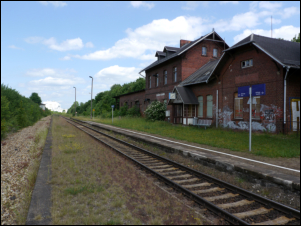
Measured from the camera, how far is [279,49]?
15398 mm

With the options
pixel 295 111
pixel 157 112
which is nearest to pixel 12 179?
pixel 295 111

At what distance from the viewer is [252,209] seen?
4898 millimetres

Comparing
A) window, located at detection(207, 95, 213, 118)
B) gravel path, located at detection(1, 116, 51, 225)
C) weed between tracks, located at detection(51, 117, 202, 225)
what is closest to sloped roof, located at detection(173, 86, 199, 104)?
window, located at detection(207, 95, 213, 118)

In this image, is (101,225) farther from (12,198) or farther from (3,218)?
(12,198)

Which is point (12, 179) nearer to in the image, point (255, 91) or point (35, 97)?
point (255, 91)

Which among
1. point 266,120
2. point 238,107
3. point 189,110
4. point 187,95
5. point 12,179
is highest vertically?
point 187,95

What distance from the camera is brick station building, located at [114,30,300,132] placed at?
13961 millimetres

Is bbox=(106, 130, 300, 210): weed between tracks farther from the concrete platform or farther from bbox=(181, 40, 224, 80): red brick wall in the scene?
bbox=(181, 40, 224, 80): red brick wall

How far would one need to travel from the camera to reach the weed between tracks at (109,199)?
4180 millimetres

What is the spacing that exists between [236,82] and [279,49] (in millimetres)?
3404

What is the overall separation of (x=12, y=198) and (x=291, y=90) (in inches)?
579

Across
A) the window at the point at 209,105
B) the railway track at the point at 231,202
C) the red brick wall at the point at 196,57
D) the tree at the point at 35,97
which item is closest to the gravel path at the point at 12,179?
the railway track at the point at 231,202

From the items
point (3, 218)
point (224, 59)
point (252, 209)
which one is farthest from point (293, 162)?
point (224, 59)

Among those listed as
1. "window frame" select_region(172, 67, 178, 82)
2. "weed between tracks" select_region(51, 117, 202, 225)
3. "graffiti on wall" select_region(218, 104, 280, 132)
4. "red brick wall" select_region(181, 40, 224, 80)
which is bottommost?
"weed between tracks" select_region(51, 117, 202, 225)
